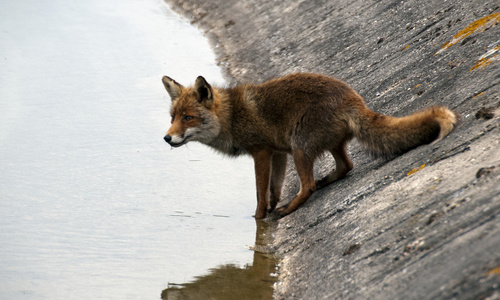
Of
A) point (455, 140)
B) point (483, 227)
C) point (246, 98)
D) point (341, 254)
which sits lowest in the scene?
point (341, 254)

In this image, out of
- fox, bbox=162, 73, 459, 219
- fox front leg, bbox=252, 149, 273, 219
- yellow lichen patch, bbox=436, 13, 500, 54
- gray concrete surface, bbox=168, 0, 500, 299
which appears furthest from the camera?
yellow lichen patch, bbox=436, 13, 500, 54

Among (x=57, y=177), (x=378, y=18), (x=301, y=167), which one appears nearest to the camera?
(x=301, y=167)

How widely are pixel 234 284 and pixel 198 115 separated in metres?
3.04

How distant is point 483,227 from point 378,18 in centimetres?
1112

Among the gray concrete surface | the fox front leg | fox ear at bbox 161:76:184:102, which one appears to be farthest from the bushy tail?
fox ear at bbox 161:76:184:102

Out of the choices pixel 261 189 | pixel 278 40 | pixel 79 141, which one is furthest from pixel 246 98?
pixel 278 40

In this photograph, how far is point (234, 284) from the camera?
602cm

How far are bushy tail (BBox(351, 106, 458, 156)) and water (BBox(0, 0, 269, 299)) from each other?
200 cm

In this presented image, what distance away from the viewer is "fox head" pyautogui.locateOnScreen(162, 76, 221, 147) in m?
8.23

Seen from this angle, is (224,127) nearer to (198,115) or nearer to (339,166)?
(198,115)

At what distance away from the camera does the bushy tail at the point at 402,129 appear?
6371mm

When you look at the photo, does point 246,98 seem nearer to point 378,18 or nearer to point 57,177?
point 57,177

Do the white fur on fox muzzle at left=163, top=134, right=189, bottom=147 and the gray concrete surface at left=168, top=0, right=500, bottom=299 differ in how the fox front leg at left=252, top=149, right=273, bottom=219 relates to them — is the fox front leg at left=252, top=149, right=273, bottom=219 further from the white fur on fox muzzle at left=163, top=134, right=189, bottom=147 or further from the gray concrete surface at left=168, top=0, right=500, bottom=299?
the white fur on fox muzzle at left=163, top=134, right=189, bottom=147

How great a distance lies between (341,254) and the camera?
541 cm
